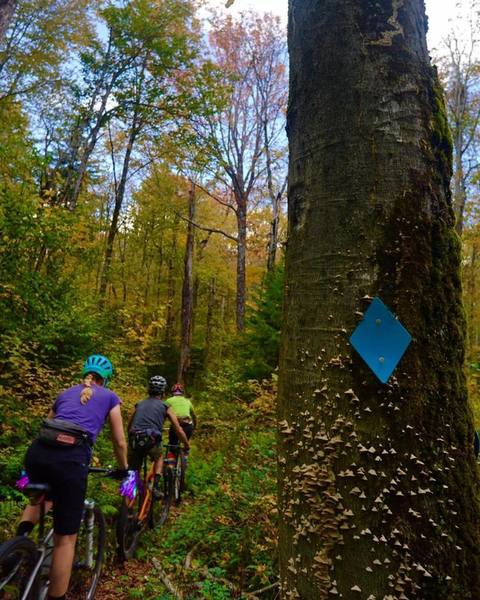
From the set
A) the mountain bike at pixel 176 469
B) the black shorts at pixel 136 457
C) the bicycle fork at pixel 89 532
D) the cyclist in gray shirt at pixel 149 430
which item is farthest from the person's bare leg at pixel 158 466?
the bicycle fork at pixel 89 532

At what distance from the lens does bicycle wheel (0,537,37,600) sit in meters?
2.73

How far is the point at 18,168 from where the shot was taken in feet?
26.8

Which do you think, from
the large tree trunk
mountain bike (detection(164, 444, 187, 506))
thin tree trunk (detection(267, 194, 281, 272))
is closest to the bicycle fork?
mountain bike (detection(164, 444, 187, 506))

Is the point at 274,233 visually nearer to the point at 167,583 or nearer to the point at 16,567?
the point at 167,583

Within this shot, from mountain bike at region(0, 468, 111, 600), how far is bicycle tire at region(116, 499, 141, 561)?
0.57 meters

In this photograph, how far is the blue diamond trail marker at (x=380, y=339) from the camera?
1.32 meters

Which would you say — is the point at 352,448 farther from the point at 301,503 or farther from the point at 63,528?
the point at 63,528

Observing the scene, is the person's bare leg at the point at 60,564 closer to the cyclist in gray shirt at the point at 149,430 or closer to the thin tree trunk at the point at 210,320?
the cyclist in gray shirt at the point at 149,430

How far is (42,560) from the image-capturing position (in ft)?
10.3

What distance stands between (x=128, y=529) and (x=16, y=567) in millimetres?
2479

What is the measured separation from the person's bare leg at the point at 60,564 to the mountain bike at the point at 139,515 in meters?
1.73

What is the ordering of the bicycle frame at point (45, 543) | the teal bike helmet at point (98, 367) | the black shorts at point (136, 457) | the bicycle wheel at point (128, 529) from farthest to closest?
the black shorts at point (136, 457)
the bicycle wheel at point (128, 529)
the teal bike helmet at point (98, 367)
the bicycle frame at point (45, 543)

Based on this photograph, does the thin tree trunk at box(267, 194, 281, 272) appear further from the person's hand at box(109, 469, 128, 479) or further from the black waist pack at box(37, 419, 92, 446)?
the black waist pack at box(37, 419, 92, 446)

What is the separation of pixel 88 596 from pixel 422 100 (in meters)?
4.89
